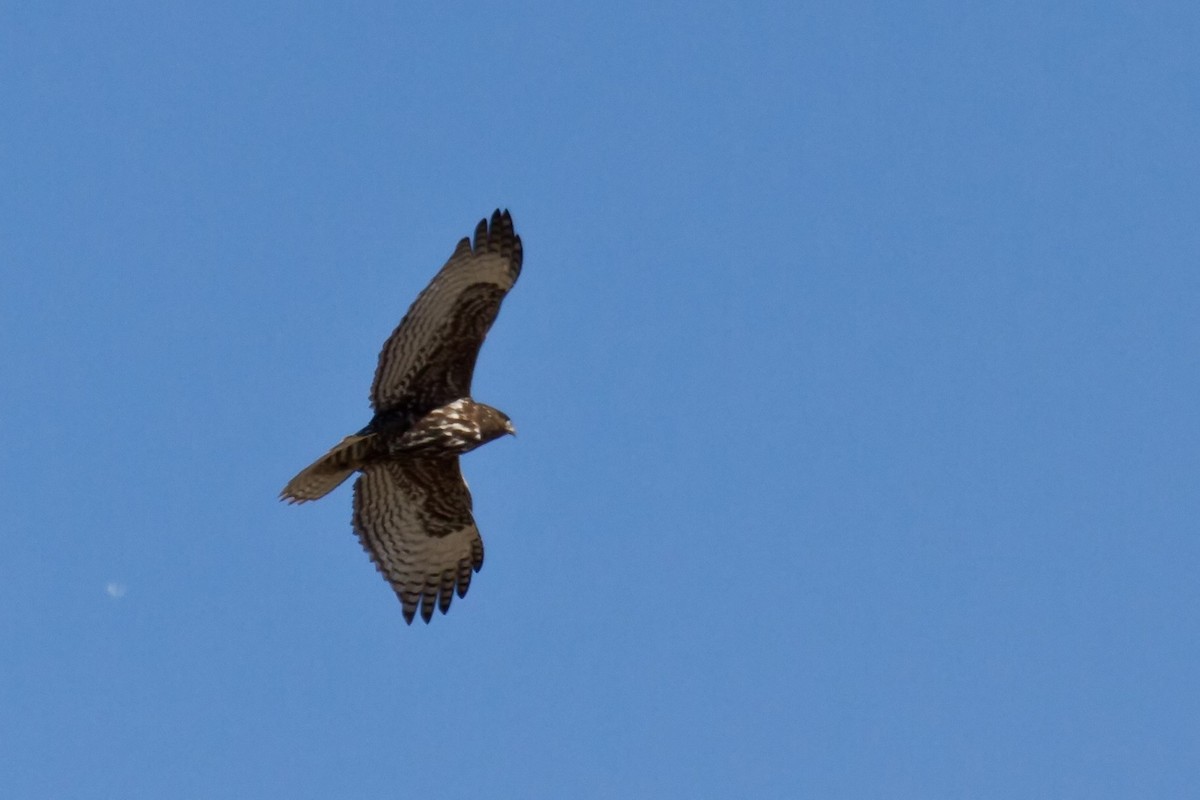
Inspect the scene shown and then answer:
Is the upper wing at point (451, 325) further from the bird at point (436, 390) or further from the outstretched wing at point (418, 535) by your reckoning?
the outstretched wing at point (418, 535)

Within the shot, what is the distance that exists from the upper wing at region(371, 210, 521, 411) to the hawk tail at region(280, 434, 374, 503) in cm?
40

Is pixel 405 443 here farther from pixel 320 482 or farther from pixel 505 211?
pixel 505 211

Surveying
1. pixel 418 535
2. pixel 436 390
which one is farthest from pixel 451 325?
pixel 418 535

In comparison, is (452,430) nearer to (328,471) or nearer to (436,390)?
(436,390)

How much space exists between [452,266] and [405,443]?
4.81 ft

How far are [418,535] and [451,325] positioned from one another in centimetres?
205

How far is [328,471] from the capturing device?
1512cm

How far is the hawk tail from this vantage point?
49.0ft

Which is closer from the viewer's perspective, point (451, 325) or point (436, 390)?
point (451, 325)

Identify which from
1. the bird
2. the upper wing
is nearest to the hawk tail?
the bird

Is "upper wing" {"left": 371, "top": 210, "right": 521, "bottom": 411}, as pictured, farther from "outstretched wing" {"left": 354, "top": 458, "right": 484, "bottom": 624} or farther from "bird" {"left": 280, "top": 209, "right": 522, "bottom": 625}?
"outstretched wing" {"left": 354, "top": 458, "right": 484, "bottom": 624}

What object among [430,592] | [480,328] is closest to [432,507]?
[430,592]

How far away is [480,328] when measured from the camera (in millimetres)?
15031

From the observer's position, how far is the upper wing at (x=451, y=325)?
14945 mm
